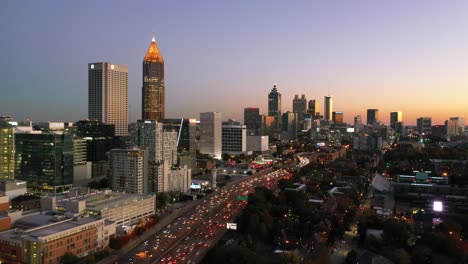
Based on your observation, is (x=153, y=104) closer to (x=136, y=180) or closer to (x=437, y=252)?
(x=136, y=180)

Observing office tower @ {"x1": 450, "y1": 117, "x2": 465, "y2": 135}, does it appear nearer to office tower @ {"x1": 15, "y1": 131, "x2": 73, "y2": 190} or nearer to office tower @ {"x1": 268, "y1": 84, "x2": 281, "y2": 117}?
office tower @ {"x1": 268, "y1": 84, "x2": 281, "y2": 117}

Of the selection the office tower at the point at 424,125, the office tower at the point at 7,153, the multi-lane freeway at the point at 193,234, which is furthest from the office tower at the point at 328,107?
the office tower at the point at 7,153

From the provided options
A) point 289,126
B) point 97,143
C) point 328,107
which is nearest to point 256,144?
point 97,143

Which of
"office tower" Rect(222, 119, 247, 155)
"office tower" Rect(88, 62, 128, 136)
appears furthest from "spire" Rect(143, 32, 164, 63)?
"office tower" Rect(222, 119, 247, 155)

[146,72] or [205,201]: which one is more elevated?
[146,72]

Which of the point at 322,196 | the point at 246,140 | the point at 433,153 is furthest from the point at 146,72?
the point at 322,196
